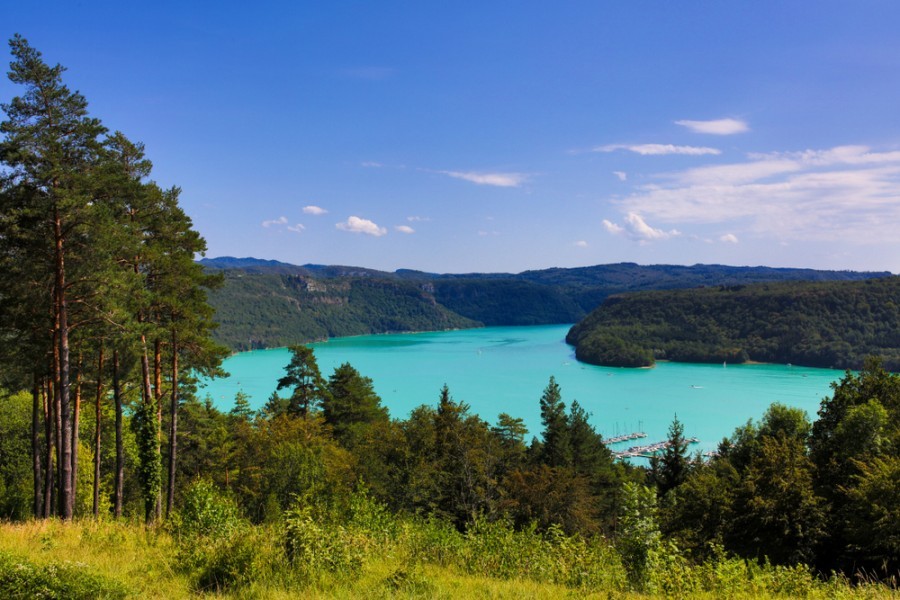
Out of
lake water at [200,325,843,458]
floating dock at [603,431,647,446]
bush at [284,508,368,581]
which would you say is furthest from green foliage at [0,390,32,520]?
floating dock at [603,431,647,446]

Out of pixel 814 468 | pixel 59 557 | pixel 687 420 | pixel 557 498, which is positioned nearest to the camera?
pixel 59 557

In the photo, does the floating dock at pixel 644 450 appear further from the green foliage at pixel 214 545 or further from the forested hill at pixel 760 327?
the forested hill at pixel 760 327

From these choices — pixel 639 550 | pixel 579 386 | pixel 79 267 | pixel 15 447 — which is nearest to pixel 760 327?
pixel 579 386

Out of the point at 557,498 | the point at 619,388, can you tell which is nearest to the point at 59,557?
the point at 557,498

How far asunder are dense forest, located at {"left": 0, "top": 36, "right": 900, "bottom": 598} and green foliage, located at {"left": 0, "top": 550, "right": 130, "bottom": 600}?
2cm

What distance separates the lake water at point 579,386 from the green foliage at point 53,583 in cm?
6286

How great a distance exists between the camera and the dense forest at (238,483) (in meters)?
5.72

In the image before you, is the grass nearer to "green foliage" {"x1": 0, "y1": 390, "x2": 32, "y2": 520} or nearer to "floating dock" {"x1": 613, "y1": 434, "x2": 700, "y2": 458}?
"green foliage" {"x1": 0, "y1": 390, "x2": 32, "y2": 520}

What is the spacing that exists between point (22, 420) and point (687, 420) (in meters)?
70.4

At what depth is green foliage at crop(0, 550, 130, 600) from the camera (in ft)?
14.0

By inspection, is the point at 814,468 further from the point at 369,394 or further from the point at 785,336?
the point at 785,336

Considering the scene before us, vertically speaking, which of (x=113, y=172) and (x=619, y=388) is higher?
(x=113, y=172)

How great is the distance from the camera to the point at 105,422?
713 inches

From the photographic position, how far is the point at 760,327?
122 m
